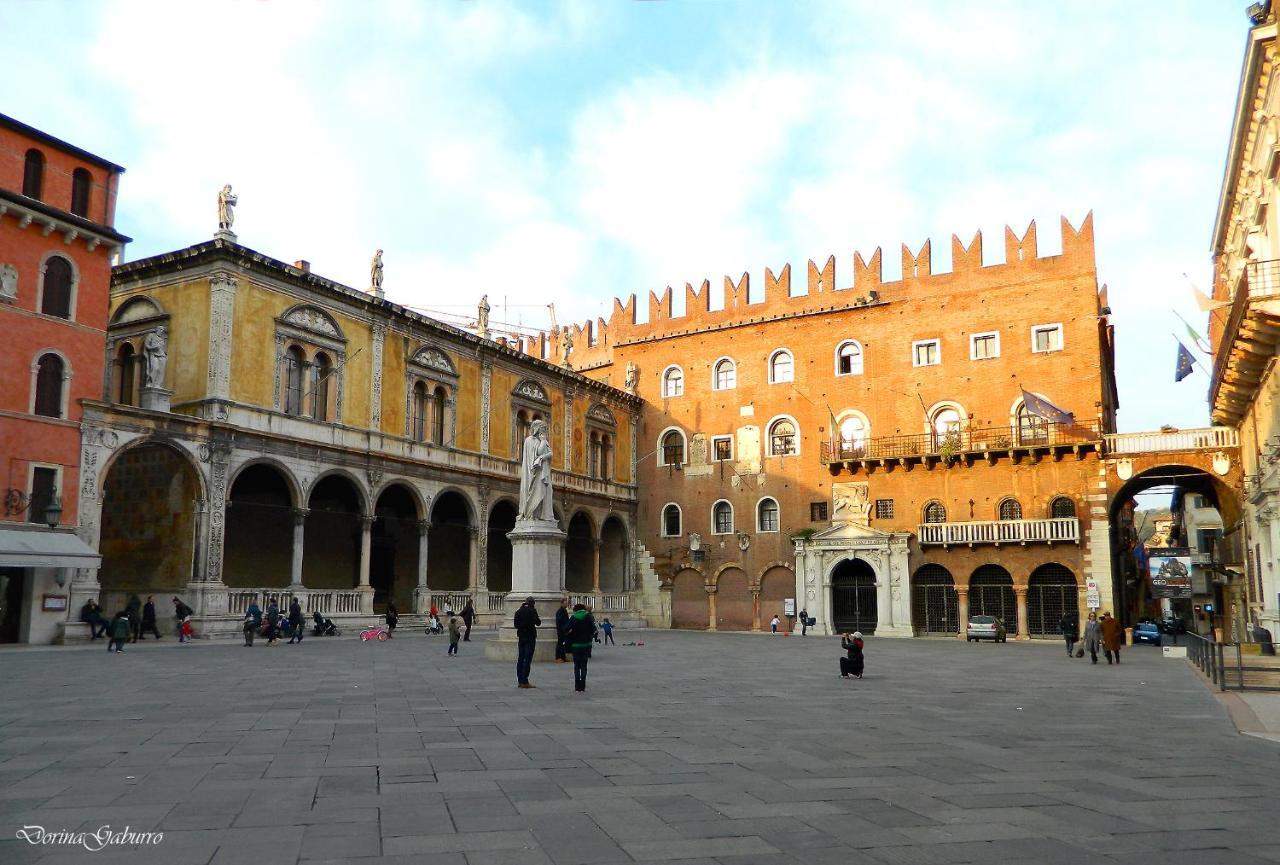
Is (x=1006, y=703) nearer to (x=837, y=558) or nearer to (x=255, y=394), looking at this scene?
(x=255, y=394)

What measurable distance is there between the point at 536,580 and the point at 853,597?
2156 centimetres

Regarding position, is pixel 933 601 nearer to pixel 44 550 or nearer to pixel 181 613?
pixel 181 613

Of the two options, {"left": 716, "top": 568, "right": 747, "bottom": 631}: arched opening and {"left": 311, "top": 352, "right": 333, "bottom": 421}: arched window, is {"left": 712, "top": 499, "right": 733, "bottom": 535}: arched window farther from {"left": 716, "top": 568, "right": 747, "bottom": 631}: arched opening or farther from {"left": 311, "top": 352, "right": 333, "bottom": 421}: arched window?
{"left": 311, "top": 352, "right": 333, "bottom": 421}: arched window

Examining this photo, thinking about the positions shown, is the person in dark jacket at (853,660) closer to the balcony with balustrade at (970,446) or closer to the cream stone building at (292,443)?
the cream stone building at (292,443)

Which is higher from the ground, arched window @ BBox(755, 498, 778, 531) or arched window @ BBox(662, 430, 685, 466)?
arched window @ BBox(662, 430, 685, 466)

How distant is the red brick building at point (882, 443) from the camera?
114ft

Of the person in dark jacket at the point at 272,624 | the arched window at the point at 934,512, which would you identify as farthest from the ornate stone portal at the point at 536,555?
the arched window at the point at 934,512

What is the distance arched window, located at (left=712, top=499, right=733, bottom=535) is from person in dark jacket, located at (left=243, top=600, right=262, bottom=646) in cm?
2124

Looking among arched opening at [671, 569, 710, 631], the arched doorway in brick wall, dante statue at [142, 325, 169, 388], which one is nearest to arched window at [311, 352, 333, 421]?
dante statue at [142, 325, 169, 388]

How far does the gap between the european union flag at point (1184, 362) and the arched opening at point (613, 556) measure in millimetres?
22532

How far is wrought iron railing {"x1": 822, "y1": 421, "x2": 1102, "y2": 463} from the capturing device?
34.5m

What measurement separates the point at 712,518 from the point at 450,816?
36.0 m

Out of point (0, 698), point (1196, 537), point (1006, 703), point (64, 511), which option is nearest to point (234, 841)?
point (0, 698)

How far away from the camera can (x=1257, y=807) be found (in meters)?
6.78
